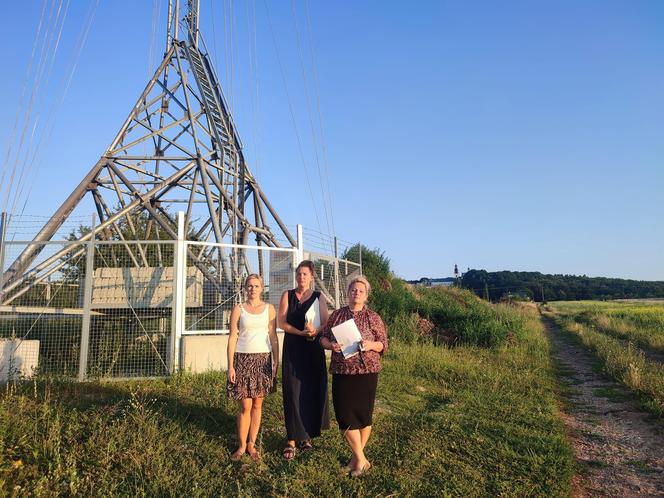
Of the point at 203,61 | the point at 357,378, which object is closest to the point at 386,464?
the point at 357,378

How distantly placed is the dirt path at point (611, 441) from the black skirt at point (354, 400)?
191 centimetres

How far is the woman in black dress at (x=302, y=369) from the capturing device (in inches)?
175

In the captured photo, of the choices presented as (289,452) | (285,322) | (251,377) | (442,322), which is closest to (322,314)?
(285,322)

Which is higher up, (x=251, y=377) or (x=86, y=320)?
(x=86, y=320)

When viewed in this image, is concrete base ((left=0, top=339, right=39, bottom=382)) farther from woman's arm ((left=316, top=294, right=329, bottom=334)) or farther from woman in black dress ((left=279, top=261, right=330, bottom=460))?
woman's arm ((left=316, top=294, right=329, bottom=334))

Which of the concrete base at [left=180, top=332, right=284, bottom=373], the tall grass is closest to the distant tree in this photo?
the tall grass

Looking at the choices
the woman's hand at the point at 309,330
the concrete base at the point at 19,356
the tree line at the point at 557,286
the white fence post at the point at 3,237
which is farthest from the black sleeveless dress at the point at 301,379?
the tree line at the point at 557,286

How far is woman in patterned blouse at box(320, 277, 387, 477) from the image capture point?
4.00m

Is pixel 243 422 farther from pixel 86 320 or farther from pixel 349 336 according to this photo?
pixel 86 320

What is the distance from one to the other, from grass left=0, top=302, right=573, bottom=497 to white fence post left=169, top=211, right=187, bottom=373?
0.62 metres

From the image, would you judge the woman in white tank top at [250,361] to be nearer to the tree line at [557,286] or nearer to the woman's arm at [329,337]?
the woman's arm at [329,337]

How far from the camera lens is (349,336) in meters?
3.99

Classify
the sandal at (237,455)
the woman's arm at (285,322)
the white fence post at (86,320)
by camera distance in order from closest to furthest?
the sandal at (237,455)
the woman's arm at (285,322)
the white fence post at (86,320)

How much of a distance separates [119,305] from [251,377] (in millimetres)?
5010
